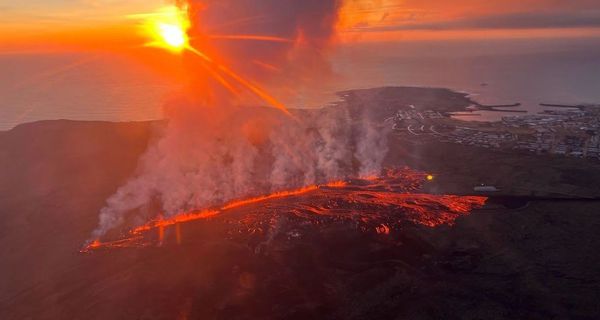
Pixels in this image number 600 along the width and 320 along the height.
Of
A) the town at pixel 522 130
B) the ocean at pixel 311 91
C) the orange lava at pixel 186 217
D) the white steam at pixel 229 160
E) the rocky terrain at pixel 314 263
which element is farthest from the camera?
the ocean at pixel 311 91

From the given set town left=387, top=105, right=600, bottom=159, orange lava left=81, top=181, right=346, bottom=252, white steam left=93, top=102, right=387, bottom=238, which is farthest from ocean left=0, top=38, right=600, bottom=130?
orange lava left=81, top=181, right=346, bottom=252

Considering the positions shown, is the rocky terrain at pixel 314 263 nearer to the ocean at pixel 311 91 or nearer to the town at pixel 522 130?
the town at pixel 522 130

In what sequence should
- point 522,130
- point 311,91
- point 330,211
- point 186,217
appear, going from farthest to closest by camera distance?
point 311,91 → point 522,130 → point 186,217 → point 330,211

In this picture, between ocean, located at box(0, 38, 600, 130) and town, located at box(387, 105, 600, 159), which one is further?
ocean, located at box(0, 38, 600, 130)

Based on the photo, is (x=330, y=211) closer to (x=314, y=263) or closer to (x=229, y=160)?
(x=314, y=263)

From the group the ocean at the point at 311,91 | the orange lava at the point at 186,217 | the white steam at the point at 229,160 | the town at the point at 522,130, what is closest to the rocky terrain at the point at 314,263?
the orange lava at the point at 186,217

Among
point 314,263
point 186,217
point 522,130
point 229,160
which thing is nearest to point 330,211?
point 314,263

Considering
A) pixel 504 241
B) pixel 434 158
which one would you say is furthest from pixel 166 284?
pixel 434 158

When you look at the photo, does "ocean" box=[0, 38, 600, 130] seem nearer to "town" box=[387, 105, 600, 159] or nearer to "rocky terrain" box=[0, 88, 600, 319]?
"town" box=[387, 105, 600, 159]
